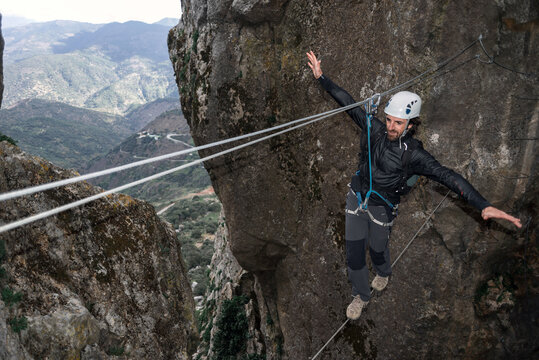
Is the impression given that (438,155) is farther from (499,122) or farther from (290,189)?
(290,189)

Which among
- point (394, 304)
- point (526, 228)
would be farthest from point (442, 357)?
point (526, 228)

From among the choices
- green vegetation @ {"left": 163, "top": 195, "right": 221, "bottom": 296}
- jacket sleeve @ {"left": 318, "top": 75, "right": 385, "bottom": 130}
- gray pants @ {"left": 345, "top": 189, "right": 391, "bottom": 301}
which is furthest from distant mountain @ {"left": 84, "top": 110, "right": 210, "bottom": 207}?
gray pants @ {"left": 345, "top": 189, "right": 391, "bottom": 301}

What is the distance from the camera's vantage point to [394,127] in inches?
213

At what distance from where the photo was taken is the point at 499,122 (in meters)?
6.47

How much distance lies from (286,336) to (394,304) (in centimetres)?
457

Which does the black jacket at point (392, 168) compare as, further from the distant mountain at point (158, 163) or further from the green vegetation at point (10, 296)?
the distant mountain at point (158, 163)

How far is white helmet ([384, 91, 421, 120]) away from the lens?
5297mm

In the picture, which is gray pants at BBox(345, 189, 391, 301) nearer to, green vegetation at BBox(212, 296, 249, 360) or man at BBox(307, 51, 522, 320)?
man at BBox(307, 51, 522, 320)

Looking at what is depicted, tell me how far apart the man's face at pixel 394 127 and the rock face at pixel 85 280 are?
666cm

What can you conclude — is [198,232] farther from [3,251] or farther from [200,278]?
[3,251]

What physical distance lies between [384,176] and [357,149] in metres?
2.46

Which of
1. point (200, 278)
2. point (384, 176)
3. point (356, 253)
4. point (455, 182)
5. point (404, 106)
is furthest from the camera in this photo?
point (200, 278)

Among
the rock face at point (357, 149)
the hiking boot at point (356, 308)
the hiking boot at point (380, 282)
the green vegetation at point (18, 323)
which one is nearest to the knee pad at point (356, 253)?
the hiking boot at point (380, 282)

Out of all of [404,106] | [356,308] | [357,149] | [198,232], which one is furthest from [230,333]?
[198,232]
